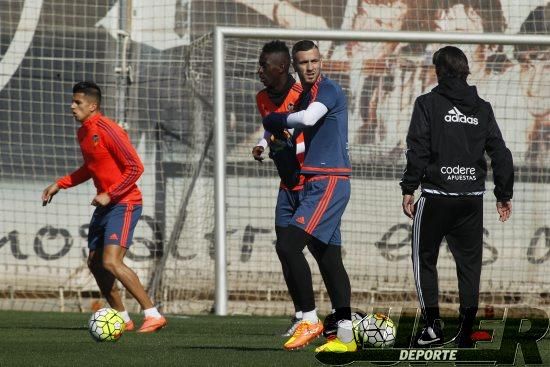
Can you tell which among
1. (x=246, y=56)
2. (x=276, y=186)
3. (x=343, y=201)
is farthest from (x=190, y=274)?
(x=343, y=201)

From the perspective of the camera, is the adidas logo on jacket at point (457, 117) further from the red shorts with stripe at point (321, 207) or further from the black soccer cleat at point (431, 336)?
the black soccer cleat at point (431, 336)

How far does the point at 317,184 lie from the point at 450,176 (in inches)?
31.3

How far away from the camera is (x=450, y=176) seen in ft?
23.9

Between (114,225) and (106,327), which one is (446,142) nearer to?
(106,327)

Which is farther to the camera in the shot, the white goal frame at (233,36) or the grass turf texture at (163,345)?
the white goal frame at (233,36)

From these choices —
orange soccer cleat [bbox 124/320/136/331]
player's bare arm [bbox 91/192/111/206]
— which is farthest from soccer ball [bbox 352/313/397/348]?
orange soccer cleat [bbox 124/320/136/331]

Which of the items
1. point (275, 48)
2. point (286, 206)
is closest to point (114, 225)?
point (286, 206)

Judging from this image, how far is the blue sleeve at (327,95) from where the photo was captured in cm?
715

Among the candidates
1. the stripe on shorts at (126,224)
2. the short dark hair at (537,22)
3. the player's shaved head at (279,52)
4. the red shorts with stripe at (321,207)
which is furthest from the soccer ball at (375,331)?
the short dark hair at (537,22)

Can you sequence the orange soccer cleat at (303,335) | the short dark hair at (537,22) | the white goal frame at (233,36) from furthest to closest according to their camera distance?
the short dark hair at (537,22) → the white goal frame at (233,36) → the orange soccer cleat at (303,335)

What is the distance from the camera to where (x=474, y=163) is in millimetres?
7344

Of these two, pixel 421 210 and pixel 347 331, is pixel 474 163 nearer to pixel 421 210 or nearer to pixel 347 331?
pixel 421 210

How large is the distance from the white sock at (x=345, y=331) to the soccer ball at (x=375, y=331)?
98mm

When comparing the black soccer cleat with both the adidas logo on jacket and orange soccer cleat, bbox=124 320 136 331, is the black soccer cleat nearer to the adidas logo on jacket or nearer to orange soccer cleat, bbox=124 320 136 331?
the adidas logo on jacket
